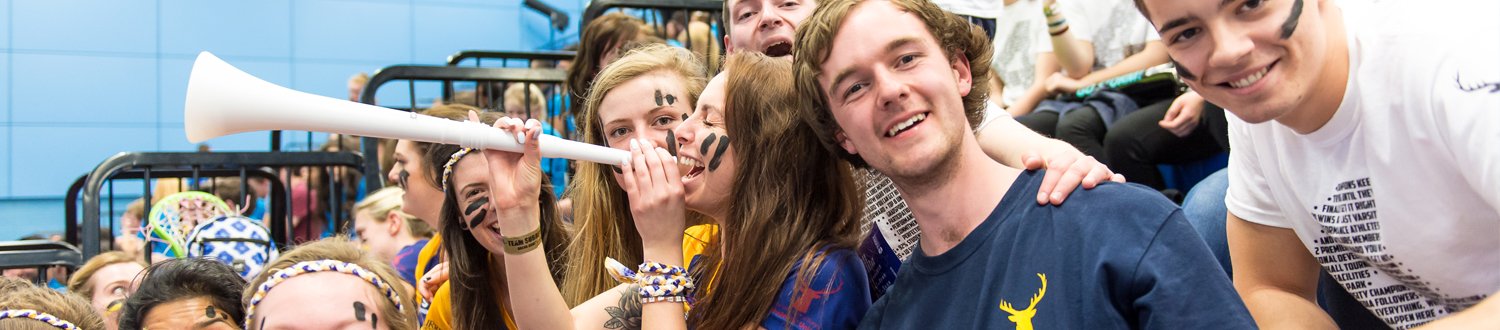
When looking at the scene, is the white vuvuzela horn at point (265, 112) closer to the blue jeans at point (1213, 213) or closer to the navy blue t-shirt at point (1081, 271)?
the navy blue t-shirt at point (1081, 271)

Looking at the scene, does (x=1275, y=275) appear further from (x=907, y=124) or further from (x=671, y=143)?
(x=671, y=143)

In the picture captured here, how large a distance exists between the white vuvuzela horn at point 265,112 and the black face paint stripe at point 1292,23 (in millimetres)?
1088

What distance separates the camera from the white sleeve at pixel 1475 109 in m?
1.28

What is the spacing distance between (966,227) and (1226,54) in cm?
38

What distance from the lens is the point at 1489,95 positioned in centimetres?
128

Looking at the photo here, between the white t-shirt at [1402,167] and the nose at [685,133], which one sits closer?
the white t-shirt at [1402,167]

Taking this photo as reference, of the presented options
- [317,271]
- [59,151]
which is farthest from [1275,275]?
[59,151]

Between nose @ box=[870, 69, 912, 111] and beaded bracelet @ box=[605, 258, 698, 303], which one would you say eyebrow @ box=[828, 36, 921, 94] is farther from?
beaded bracelet @ box=[605, 258, 698, 303]

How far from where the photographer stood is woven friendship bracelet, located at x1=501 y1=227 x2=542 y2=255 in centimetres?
195

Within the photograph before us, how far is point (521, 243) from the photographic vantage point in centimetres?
196

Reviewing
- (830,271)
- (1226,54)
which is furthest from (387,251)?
(1226,54)

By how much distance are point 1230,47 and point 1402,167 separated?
0.26 m

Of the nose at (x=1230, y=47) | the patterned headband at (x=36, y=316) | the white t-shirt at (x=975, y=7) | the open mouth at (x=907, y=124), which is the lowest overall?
the patterned headband at (x=36, y=316)

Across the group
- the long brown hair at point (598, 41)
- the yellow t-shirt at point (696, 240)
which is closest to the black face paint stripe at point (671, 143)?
the yellow t-shirt at point (696, 240)
